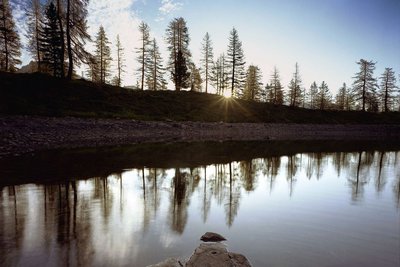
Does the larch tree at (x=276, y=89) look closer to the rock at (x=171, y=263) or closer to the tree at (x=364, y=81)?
the tree at (x=364, y=81)

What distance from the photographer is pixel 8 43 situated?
161 ft

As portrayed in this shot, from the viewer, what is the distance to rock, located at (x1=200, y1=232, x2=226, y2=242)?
6.02 metres

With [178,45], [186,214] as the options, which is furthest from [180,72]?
[186,214]

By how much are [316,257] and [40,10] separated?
205ft

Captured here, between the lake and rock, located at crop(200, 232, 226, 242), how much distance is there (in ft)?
0.83

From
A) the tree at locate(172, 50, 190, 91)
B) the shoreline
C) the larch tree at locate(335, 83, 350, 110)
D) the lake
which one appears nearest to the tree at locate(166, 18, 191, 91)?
the tree at locate(172, 50, 190, 91)

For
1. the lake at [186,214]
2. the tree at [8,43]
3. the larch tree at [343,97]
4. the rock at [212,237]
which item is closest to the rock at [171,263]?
the lake at [186,214]

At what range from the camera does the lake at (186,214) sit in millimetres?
5367

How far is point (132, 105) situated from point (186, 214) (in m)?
35.7

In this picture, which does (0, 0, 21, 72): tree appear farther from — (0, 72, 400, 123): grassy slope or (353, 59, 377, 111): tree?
(353, 59, 377, 111): tree

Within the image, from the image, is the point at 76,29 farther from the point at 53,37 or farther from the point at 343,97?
the point at 343,97

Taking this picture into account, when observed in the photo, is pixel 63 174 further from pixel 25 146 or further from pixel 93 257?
pixel 25 146

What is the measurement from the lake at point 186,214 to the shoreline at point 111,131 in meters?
7.84

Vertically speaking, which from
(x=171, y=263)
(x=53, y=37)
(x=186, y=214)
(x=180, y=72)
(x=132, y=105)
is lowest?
(x=186, y=214)
